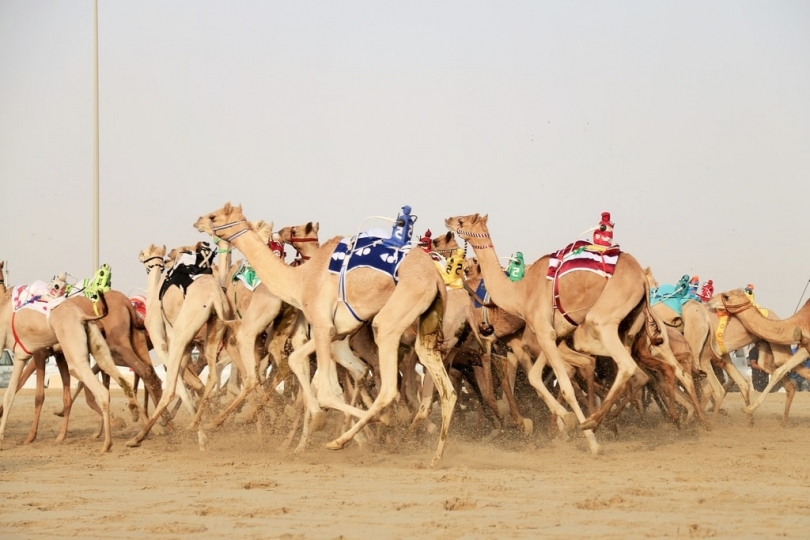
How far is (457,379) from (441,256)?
6.11 ft

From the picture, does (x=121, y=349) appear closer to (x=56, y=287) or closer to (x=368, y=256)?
(x=56, y=287)

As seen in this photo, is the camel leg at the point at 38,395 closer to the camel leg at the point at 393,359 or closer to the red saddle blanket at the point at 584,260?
the camel leg at the point at 393,359

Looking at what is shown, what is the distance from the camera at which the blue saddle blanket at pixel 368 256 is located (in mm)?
10000

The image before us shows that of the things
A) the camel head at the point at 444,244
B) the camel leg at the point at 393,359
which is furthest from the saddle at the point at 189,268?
the camel leg at the point at 393,359

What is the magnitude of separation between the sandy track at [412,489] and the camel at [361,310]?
584 mm

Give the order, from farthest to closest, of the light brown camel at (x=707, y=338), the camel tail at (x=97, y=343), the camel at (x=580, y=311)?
the light brown camel at (x=707, y=338) → the camel tail at (x=97, y=343) → the camel at (x=580, y=311)

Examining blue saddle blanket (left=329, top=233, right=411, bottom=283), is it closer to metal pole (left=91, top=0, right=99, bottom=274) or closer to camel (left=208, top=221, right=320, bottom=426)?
camel (left=208, top=221, right=320, bottom=426)

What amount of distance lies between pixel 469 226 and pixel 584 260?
1.52 meters

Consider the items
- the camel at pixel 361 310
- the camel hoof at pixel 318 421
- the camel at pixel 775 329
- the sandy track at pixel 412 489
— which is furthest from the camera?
the camel at pixel 775 329

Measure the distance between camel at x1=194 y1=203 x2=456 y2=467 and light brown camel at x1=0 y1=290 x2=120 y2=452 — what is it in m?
2.52

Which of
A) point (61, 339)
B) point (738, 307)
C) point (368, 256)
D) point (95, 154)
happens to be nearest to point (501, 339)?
point (368, 256)

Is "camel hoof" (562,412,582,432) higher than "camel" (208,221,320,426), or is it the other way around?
"camel" (208,221,320,426)

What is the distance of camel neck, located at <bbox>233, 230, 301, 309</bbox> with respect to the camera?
35.0 feet

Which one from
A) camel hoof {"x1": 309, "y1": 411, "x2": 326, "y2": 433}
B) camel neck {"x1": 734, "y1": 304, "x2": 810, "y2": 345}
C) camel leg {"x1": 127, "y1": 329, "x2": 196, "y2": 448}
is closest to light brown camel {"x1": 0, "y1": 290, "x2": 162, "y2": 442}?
camel leg {"x1": 127, "y1": 329, "x2": 196, "y2": 448}
